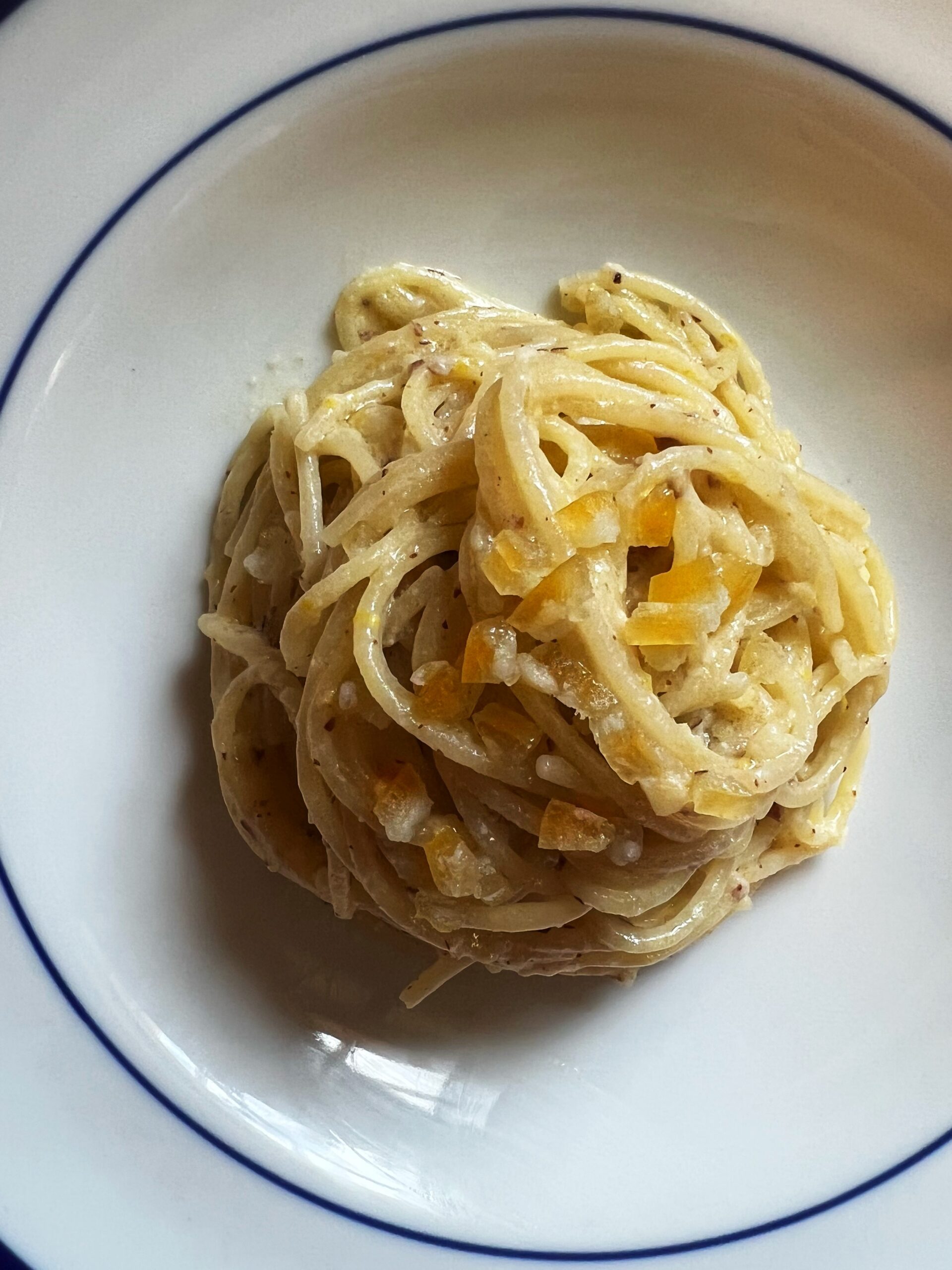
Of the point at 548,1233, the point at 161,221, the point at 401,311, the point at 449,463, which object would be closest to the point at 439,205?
the point at 401,311

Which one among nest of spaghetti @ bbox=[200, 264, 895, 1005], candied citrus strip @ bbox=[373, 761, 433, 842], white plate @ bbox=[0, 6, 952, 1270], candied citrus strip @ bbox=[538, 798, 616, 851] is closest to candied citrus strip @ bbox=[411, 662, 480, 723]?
nest of spaghetti @ bbox=[200, 264, 895, 1005]

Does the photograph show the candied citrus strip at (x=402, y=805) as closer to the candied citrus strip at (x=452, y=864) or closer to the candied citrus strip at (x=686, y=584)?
the candied citrus strip at (x=452, y=864)

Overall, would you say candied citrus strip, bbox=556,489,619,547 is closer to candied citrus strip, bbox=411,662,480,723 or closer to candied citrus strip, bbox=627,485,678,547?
candied citrus strip, bbox=627,485,678,547

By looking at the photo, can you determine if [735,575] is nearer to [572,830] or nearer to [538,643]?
[538,643]

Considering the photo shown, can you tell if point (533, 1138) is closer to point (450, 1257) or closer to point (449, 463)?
point (450, 1257)

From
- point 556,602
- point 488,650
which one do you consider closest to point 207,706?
point 488,650

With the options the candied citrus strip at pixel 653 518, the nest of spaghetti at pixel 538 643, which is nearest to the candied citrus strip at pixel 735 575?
the nest of spaghetti at pixel 538 643
